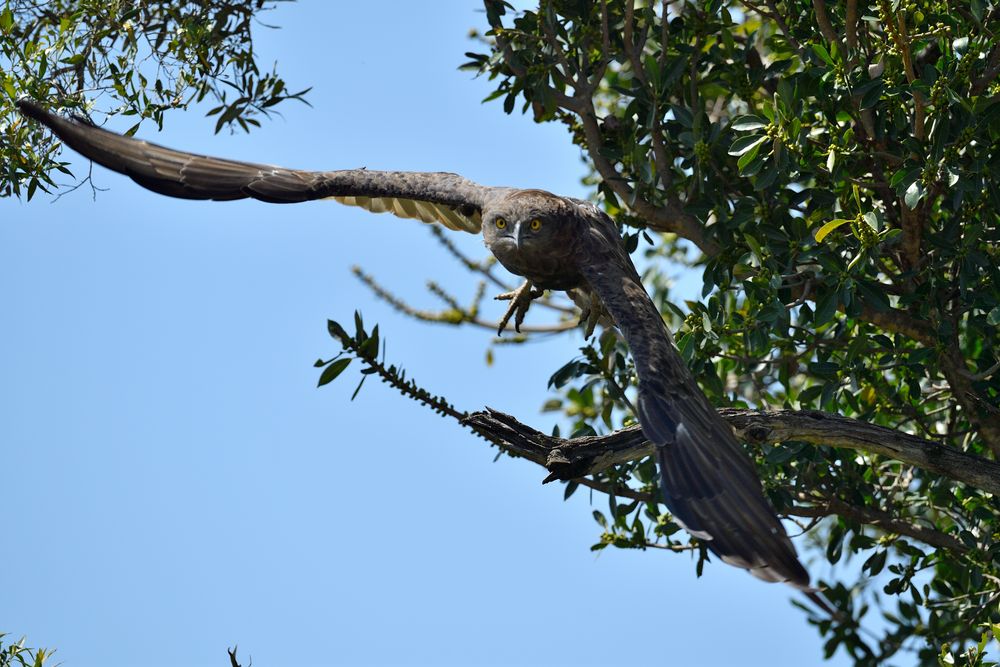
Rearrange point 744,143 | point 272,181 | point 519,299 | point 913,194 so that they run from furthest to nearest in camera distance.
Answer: point 519,299 → point 272,181 → point 744,143 → point 913,194

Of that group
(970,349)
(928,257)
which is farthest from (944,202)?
(970,349)

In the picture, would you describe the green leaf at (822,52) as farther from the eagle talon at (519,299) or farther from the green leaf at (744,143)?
the eagle talon at (519,299)

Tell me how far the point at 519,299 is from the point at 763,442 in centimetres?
193

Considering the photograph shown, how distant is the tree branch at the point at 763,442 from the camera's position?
424 centimetres

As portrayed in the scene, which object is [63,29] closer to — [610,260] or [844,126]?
[610,260]

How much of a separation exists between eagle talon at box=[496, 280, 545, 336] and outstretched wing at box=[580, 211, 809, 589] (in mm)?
1264

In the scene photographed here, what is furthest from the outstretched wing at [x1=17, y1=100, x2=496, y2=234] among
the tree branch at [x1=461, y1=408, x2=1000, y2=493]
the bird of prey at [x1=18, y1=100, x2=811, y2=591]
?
the tree branch at [x1=461, y1=408, x2=1000, y2=493]

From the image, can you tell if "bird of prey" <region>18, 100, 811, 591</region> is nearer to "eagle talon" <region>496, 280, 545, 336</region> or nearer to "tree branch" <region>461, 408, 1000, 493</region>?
"eagle talon" <region>496, 280, 545, 336</region>

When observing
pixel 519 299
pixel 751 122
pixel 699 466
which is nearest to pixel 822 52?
pixel 751 122

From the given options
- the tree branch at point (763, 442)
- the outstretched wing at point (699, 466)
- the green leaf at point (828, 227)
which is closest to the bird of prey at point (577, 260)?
the outstretched wing at point (699, 466)

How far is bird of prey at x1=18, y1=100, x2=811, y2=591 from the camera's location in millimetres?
4012

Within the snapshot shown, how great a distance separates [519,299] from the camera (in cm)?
609

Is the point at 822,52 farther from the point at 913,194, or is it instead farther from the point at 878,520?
the point at 878,520

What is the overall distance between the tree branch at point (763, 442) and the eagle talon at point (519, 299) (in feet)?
5.43
